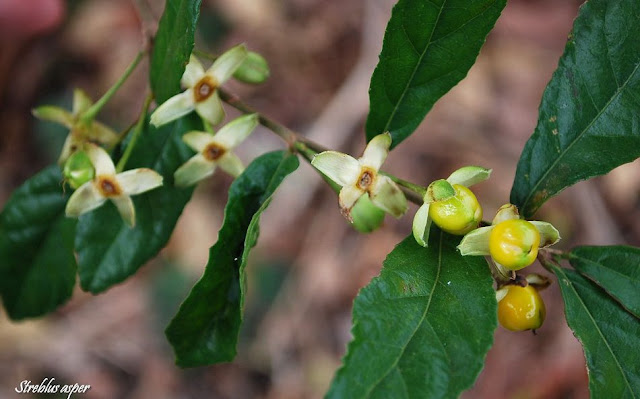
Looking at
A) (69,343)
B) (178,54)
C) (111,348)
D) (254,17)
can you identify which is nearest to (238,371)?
(111,348)

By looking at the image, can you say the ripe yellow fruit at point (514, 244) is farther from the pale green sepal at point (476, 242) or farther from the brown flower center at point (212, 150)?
the brown flower center at point (212, 150)

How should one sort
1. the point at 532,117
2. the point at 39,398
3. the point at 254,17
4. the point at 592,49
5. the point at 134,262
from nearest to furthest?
the point at 592,49
the point at 134,262
the point at 39,398
the point at 532,117
the point at 254,17

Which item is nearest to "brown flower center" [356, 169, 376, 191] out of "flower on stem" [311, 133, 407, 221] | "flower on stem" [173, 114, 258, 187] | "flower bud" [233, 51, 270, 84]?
"flower on stem" [311, 133, 407, 221]

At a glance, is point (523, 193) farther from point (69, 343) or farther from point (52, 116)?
point (69, 343)

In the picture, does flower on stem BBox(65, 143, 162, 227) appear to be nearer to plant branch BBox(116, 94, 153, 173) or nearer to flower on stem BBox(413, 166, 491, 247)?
plant branch BBox(116, 94, 153, 173)

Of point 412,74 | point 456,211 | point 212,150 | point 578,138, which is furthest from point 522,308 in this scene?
point 212,150

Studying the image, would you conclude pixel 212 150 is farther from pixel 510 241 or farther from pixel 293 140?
pixel 510 241
